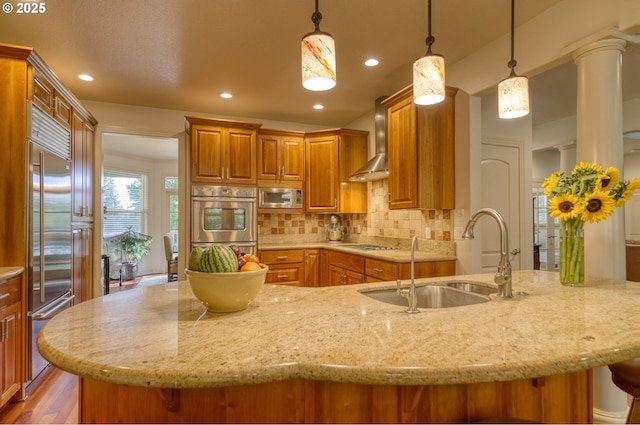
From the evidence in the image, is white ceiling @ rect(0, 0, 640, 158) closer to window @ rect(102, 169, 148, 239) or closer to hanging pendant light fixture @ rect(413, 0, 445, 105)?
hanging pendant light fixture @ rect(413, 0, 445, 105)

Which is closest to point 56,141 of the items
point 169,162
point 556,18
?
point 556,18

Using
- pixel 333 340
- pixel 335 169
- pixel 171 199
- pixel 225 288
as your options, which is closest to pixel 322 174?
pixel 335 169

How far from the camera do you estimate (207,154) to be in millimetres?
3941

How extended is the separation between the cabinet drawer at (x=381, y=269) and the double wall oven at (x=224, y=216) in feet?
4.74

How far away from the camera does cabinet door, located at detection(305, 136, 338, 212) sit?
4406 mm

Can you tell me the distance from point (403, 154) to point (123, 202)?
241 inches

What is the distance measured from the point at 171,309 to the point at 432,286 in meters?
1.16

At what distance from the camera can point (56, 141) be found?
271 centimetres

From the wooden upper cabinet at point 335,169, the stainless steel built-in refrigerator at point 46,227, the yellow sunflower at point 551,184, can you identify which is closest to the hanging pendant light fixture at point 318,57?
the yellow sunflower at point 551,184

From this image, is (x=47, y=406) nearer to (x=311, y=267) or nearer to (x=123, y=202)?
(x=311, y=267)

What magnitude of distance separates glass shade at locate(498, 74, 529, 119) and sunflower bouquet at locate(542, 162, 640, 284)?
1.14 ft

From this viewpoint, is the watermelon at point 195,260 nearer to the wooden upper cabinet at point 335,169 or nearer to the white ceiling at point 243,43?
the white ceiling at point 243,43

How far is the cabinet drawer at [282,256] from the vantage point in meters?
3.95

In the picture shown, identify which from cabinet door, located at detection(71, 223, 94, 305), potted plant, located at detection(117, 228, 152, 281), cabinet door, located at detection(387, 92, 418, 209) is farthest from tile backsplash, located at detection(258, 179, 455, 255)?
potted plant, located at detection(117, 228, 152, 281)
